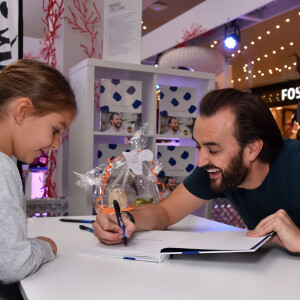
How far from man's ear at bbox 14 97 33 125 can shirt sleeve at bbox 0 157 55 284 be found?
0.20 metres

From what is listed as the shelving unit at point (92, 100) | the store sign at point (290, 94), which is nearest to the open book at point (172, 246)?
the shelving unit at point (92, 100)

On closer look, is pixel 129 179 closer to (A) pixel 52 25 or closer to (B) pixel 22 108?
(B) pixel 22 108

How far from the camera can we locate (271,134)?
1438 millimetres

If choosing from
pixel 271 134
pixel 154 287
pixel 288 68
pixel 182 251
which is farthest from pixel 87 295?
pixel 288 68

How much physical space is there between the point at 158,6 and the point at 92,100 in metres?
3.49

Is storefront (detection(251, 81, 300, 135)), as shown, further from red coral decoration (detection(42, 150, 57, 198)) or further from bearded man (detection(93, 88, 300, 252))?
bearded man (detection(93, 88, 300, 252))

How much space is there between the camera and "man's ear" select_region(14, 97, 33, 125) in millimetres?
1035

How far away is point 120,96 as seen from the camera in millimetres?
2244

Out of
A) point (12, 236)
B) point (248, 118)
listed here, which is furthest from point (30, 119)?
point (248, 118)

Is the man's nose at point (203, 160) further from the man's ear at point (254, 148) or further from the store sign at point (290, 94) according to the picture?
the store sign at point (290, 94)

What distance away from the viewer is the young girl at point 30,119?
2.92ft

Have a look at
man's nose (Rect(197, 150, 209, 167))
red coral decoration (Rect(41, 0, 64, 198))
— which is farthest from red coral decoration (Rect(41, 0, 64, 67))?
man's nose (Rect(197, 150, 209, 167))

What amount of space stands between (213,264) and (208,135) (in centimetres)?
52

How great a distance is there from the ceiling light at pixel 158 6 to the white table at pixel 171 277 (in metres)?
4.50
